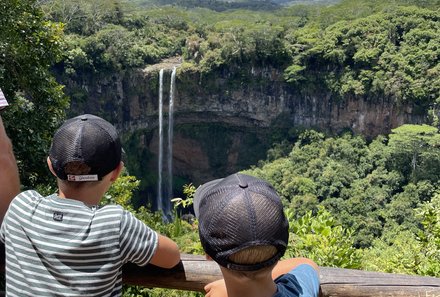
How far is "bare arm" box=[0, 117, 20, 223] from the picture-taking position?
1704 millimetres

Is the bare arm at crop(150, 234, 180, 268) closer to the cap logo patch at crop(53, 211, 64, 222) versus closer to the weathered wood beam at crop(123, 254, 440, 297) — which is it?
the weathered wood beam at crop(123, 254, 440, 297)

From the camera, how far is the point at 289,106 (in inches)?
1066

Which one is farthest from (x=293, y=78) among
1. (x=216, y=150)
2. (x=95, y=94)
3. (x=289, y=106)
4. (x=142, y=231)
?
(x=142, y=231)

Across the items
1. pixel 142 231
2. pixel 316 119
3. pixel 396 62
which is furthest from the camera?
pixel 316 119

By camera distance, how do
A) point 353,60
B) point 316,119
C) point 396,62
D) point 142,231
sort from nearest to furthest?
point 142,231 → point 396,62 → point 353,60 → point 316,119

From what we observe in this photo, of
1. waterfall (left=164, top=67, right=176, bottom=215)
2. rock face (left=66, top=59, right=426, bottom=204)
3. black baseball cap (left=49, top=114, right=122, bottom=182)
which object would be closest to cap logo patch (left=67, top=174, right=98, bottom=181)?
black baseball cap (left=49, top=114, right=122, bottom=182)

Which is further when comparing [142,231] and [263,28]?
[263,28]

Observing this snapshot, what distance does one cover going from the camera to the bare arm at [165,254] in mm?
1574

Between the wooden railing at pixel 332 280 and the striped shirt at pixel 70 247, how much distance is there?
22cm

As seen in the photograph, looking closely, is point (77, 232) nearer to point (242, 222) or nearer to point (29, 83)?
point (242, 222)

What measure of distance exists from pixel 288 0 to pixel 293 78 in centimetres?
8160

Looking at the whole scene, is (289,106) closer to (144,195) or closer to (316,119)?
(316,119)

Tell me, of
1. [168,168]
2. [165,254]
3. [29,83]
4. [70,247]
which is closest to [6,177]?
[70,247]

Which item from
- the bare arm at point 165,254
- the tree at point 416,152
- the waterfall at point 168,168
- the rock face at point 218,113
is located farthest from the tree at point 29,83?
the waterfall at point 168,168
